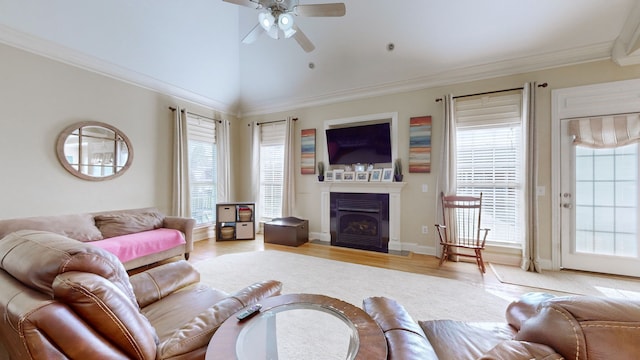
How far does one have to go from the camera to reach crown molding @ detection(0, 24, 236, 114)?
9.20 feet

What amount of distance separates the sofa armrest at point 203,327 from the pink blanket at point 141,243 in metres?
2.50

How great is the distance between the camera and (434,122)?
13.2ft

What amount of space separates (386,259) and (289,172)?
252cm

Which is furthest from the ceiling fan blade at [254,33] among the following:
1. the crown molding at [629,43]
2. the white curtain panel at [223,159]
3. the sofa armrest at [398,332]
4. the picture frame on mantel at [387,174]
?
the crown molding at [629,43]

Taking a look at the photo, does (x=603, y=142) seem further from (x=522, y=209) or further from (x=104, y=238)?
(x=104, y=238)

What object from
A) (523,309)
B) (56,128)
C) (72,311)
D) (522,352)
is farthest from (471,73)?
(56,128)

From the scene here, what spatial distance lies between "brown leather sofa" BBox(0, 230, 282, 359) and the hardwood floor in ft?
9.42

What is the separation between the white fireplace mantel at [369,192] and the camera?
4.25m

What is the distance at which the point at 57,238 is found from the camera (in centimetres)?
108

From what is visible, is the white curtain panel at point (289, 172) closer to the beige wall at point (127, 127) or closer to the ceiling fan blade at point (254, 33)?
the beige wall at point (127, 127)

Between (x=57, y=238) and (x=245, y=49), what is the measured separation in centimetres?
436

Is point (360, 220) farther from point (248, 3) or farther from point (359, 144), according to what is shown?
point (248, 3)

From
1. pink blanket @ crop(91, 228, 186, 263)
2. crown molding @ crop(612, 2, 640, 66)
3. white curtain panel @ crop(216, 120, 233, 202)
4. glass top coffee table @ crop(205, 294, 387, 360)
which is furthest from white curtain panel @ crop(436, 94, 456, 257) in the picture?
white curtain panel @ crop(216, 120, 233, 202)

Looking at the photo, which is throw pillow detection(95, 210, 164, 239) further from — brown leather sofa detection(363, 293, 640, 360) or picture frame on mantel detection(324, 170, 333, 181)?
brown leather sofa detection(363, 293, 640, 360)
